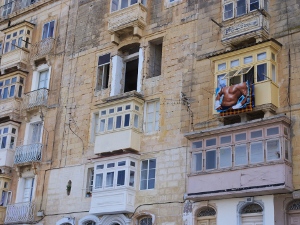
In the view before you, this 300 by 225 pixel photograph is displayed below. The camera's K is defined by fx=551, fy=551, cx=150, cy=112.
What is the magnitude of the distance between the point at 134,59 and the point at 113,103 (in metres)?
3.51

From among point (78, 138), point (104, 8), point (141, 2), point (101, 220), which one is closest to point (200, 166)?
point (101, 220)

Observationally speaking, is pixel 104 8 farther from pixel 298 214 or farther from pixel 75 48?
pixel 298 214

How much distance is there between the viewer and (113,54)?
3069cm

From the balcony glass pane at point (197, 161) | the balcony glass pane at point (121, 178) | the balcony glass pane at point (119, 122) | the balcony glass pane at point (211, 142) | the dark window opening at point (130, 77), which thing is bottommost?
the balcony glass pane at point (121, 178)

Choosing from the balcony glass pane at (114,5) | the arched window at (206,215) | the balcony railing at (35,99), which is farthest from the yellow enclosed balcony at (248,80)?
the balcony railing at (35,99)

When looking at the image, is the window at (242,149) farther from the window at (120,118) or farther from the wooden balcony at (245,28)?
the wooden balcony at (245,28)

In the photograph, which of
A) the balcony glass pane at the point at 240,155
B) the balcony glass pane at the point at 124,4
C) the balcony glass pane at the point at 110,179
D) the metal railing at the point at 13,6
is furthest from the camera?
the metal railing at the point at 13,6

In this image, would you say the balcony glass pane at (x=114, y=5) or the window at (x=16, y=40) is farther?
the window at (x=16, y=40)

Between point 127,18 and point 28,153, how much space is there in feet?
31.6

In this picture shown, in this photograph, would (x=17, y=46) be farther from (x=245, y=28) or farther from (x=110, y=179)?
(x=245, y=28)

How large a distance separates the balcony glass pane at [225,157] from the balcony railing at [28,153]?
12.0 m

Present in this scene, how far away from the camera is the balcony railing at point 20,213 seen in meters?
30.2

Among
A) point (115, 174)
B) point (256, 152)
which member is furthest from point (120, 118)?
point (256, 152)

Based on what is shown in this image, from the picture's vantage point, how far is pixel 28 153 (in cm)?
3183
